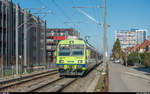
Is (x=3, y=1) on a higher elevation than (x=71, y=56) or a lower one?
higher

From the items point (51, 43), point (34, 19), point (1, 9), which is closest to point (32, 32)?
point (34, 19)

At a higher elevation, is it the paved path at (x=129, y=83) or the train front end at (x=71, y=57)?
the train front end at (x=71, y=57)

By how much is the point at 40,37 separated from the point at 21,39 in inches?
598

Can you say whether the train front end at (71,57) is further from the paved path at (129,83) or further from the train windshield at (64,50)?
the paved path at (129,83)

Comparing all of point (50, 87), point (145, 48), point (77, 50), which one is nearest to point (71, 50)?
point (77, 50)

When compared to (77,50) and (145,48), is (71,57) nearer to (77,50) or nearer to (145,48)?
(77,50)

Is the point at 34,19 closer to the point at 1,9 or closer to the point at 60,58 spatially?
the point at 1,9

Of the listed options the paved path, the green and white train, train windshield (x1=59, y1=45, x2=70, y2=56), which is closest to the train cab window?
the green and white train

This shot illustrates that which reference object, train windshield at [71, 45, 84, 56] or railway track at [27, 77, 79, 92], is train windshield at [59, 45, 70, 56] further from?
railway track at [27, 77, 79, 92]

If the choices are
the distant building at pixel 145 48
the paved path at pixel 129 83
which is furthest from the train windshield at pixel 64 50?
the distant building at pixel 145 48

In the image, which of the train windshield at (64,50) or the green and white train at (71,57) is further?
the train windshield at (64,50)

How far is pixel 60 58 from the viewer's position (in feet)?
64.8

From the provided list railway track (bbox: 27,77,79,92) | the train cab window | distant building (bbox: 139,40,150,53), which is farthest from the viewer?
distant building (bbox: 139,40,150,53)

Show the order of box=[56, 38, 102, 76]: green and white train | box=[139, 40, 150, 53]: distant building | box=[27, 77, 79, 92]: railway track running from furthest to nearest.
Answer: box=[139, 40, 150, 53]: distant building, box=[56, 38, 102, 76]: green and white train, box=[27, 77, 79, 92]: railway track
